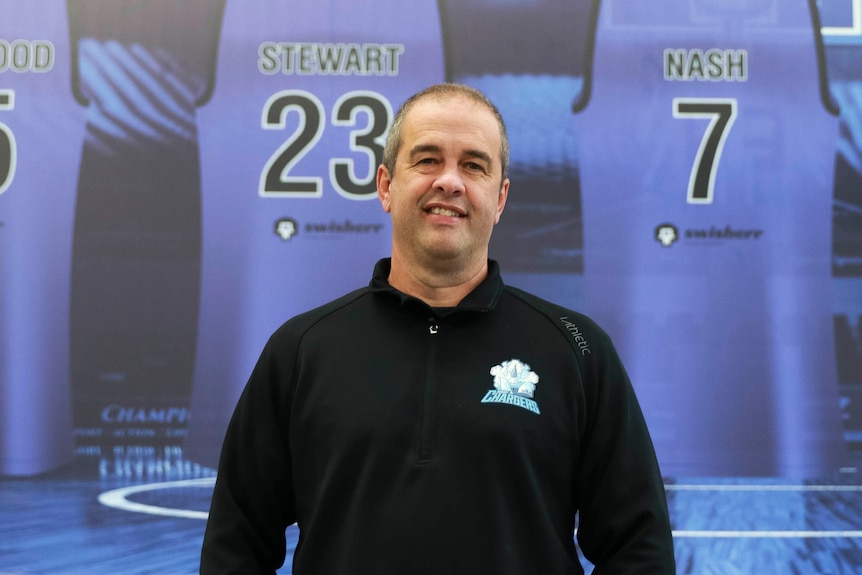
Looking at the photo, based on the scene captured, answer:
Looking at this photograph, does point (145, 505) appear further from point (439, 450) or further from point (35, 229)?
point (439, 450)

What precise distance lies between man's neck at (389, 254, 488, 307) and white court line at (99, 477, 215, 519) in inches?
58.1

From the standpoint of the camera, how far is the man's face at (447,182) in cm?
106

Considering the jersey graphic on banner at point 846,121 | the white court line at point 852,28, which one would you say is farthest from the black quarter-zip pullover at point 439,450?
the white court line at point 852,28

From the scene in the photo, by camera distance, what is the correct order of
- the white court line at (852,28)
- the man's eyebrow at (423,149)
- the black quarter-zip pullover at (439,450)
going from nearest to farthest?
the black quarter-zip pullover at (439,450)
the man's eyebrow at (423,149)
the white court line at (852,28)

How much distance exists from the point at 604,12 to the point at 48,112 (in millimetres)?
1651

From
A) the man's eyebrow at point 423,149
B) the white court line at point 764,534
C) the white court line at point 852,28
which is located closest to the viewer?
the man's eyebrow at point 423,149

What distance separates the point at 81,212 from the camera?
7.80 ft

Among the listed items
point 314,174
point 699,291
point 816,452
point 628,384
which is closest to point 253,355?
point 314,174

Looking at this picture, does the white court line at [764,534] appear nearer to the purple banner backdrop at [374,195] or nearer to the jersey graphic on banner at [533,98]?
the purple banner backdrop at [374,195]

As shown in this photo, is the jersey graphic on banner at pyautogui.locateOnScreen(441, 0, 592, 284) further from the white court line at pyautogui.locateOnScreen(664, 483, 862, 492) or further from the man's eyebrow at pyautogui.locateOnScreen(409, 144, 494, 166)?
the man's eyebrow at pyautogui.locateOnScreen(409, 144, 494, 166)

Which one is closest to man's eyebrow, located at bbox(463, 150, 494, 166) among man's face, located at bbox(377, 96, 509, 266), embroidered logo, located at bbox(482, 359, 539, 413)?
man's face, located at bbox(377, 96, 509, 266)

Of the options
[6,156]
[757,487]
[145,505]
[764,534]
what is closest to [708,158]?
[757,487]

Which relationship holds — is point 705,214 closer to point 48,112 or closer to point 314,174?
point 314,174

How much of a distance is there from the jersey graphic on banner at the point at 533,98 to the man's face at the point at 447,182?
1.28 m
